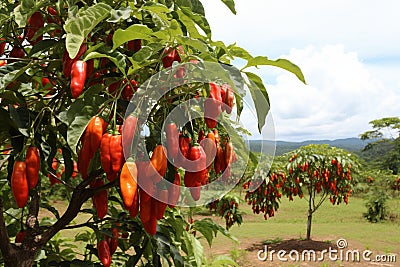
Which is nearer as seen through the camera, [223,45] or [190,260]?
[223,45]

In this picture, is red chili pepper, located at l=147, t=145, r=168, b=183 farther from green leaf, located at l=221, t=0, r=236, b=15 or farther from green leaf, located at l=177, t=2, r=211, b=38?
green leaf, located at l=221, t=0, r=236, b=15

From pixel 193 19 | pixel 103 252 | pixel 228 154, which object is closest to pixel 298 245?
pixel 103 252

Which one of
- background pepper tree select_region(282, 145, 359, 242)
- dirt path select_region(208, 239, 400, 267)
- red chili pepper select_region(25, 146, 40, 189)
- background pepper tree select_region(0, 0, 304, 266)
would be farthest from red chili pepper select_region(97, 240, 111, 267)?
background pepper tree select_region(282, 145, 359, 242)

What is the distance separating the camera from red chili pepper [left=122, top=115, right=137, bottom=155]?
79cm

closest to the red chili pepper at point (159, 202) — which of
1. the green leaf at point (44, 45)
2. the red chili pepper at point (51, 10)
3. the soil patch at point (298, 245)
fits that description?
the green leaf at point (44, 45)

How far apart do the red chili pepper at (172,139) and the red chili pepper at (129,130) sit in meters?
0.09

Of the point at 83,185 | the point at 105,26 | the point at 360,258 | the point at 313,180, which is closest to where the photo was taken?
the point at 105,26

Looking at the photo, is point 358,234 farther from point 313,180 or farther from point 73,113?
point 73,113

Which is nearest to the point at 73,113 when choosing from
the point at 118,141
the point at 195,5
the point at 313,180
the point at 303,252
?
the point at 118,141

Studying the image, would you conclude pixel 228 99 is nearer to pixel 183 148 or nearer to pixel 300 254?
pixel 183 148

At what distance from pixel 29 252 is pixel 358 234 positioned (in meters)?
8.84

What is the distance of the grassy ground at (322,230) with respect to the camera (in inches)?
305

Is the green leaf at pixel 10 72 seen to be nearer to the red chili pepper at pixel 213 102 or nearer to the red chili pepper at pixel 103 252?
the red chili pepper at pixel 213 102

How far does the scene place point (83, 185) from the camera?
45.3 inches
